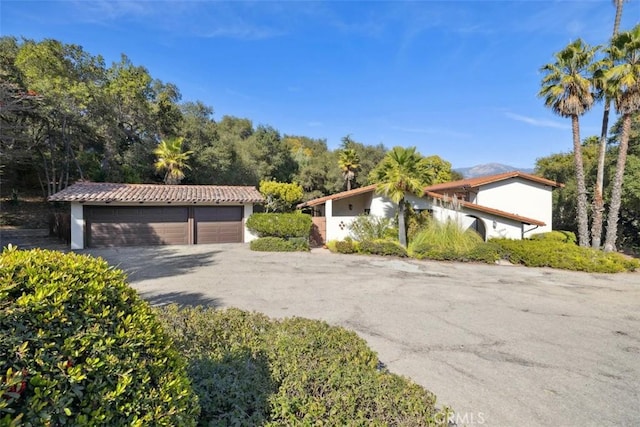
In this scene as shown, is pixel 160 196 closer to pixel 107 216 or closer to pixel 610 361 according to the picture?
pixel 107 216

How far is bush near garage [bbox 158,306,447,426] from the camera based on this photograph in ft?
8.36

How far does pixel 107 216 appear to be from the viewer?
1669 centimetres

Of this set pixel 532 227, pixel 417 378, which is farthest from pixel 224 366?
pixel 532 227

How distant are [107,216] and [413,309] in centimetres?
1632

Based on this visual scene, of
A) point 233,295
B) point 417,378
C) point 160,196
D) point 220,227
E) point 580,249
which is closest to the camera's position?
point 417,378

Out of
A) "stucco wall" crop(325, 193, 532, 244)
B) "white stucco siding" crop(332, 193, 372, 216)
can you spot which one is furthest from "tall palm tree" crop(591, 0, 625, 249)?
"white stucco siding" crop(332, 193, 372, 216)

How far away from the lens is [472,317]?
682 centimetres

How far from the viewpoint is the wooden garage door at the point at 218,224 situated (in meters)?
18.3

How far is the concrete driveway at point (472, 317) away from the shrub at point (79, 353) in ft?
10.2

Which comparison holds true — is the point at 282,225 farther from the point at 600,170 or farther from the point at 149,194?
the point at 600,170

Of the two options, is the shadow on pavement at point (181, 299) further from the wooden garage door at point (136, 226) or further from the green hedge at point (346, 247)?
the wooden garage door at point (136, 226)

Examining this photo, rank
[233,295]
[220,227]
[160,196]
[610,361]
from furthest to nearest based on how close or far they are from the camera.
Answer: [220,227], [160,196], [233,295], [610,361]

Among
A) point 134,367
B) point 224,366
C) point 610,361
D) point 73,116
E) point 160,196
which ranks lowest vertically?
point 610,361

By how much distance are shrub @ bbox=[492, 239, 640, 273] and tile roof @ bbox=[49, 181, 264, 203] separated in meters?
13.7
